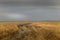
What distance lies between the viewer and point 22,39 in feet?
2.18

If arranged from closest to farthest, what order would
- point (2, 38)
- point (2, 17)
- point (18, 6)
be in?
1. point (2, 38)
2. point (2, 17)
3. point (18, 6)

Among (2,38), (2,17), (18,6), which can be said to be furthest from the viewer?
(18,6)

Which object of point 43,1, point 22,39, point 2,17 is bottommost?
point 22,39

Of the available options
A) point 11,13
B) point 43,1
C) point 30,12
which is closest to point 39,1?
point 43,1

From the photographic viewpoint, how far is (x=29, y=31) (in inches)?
26.2

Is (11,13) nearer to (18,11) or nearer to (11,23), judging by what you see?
(18,11)

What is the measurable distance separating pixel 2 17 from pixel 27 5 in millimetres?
233

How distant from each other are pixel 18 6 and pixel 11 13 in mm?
101

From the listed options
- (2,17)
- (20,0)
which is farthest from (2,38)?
(20,0)

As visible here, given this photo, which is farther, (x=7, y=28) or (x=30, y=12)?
(x=30, y=12)

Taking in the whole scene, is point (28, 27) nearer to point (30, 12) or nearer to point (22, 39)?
point (22, 39)

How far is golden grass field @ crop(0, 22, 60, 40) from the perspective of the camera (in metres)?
0.66

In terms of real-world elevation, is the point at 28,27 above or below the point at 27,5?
below

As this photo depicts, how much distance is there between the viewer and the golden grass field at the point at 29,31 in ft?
2.16
